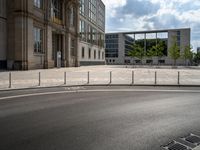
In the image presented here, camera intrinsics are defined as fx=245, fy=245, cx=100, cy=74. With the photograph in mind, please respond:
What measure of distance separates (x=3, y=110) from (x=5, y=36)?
30.7 meters

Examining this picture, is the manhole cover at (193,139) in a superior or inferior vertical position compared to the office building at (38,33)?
inferior

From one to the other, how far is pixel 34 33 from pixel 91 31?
140 feet

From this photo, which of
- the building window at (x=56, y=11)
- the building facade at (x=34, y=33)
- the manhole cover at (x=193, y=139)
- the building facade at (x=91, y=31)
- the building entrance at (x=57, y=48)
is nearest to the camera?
the manhole cover at (x=193, y=139)

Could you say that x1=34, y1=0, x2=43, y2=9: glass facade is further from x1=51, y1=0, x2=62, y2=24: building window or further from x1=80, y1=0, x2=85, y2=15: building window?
x1=80, y1=0, x2=85, y2=15: building window

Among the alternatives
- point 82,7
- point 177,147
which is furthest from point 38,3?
point 177,147

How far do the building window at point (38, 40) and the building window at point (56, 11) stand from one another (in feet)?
23.7

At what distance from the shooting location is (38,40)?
138 ft

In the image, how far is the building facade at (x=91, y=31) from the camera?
235 feet

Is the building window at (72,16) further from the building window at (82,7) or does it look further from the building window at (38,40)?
the building window at (38,40)

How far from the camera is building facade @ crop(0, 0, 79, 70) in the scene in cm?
3606

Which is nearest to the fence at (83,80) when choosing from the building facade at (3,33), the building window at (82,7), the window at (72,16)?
the building facade at (3,33)

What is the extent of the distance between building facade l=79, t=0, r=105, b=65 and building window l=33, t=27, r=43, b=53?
26.2m

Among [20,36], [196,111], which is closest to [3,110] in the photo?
[196,111]

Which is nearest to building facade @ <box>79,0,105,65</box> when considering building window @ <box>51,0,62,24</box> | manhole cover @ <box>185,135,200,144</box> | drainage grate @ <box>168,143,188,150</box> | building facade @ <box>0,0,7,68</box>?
building window @ <box>51,0,62,24</box>
